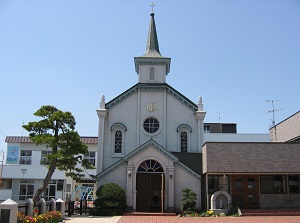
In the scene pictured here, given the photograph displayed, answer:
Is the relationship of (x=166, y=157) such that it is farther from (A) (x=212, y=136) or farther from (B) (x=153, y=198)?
(A) (x=212, y=136)

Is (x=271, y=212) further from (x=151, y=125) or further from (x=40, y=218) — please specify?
(x=40, y=218)

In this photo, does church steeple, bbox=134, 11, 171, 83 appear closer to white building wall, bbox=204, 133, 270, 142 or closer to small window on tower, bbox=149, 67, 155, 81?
small window on tower, bbox=149, 67, 155, 81

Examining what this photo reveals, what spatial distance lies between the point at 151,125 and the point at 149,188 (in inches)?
232

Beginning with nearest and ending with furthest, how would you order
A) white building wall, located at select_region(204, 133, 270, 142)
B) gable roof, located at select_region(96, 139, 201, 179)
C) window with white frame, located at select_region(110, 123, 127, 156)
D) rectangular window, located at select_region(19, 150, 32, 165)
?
gable roof, located at select_region(96, 139, 201, 179) → window with white frame, located at select_region(110, 123, 127, 156) → rectangular window, located at select_region(19, 150, 32, 165) → white building wall, located at select_region(204, 133, 270, 142)

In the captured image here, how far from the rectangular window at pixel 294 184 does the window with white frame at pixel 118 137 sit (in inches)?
521

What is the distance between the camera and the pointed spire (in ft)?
115

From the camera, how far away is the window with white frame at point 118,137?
31312mm

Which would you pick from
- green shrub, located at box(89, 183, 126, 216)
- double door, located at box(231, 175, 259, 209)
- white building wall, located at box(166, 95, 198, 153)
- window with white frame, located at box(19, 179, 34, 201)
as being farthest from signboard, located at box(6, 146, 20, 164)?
double door, located at box(231, 175, 259, 209)

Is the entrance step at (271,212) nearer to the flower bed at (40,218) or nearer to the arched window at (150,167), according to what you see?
the arched window at (150,167)

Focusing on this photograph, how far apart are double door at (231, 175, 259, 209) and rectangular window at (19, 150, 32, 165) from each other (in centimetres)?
2926

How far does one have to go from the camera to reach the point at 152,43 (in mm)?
35531

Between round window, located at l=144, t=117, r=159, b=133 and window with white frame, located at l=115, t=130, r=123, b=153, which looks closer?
window with white frame, located at l=115, t=130, r=123, b=153

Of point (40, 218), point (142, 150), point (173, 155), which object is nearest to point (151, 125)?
point (142, 150)

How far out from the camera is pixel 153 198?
92.6 ft
